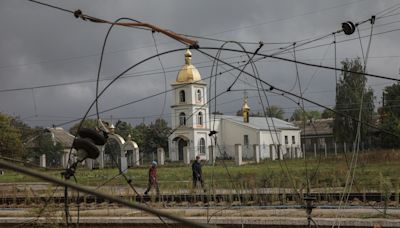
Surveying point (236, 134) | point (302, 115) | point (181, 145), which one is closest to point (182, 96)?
point (181, 145)

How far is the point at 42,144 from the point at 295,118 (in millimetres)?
68466

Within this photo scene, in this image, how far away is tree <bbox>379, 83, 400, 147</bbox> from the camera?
50.1 meters

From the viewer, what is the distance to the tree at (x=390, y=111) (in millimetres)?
50091

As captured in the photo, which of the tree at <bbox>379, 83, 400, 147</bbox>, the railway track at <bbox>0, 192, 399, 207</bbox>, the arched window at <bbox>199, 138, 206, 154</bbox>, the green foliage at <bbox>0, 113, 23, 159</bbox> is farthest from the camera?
the arched window at <bbox>199, 138, 206, 154</bbox>

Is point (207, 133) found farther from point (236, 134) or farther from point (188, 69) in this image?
point (188, 69)

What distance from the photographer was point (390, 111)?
57.7 metres

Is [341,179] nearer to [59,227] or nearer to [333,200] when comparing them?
[333,200]

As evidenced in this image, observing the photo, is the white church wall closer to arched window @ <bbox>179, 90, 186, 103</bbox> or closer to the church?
the church

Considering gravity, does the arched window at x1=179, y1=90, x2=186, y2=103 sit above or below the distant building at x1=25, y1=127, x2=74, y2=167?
above

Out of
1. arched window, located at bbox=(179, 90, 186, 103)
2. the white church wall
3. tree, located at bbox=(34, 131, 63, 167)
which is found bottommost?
tree, located at bbox=(34, 131, 63, 167)

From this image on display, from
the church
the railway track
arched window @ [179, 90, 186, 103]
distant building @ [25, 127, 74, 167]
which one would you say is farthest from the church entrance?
the railway track

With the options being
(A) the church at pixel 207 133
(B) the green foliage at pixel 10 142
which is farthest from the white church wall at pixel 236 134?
(B) the green foliage at pixel 10 142

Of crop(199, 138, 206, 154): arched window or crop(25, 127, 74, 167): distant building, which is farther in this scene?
crop(199, 138, 206, 154): arched window

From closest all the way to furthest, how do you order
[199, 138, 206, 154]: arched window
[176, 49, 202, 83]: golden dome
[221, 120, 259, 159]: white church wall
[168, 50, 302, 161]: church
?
[176, 49, 202, 83]: golden dome → [168, 50, 302, 161]: church → [199, 138, 206, 154]: arched window → [221, 120, 259, 159]: white church wall
